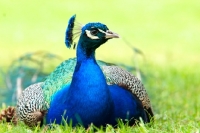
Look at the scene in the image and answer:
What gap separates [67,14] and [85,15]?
18.2 inches

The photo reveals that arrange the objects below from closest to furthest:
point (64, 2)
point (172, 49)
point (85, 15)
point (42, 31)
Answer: point (172, 49)
point (42, 31)
point (85, 15)
point (64, 2)

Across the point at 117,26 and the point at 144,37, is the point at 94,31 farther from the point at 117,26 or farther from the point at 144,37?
the point at 117,26

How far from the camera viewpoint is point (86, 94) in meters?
4.25

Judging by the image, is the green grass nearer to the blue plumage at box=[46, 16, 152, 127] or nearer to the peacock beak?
the blue plumage at box=[46, 16, 152, 127]

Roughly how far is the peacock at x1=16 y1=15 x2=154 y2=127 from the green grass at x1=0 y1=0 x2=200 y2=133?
510 mm

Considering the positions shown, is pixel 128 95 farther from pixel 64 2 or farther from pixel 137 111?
pixel 64 2

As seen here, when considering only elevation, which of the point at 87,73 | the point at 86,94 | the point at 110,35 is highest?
the point at 110,35

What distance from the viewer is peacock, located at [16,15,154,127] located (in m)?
4.27

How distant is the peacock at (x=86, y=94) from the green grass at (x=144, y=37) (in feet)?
1.67

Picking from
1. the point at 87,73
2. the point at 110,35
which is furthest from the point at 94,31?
the point at 87,73

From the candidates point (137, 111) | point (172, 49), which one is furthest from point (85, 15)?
point (137, 111)

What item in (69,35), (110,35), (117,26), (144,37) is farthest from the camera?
(117,26)

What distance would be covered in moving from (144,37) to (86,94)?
26.2 feet

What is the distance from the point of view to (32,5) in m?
14.1
